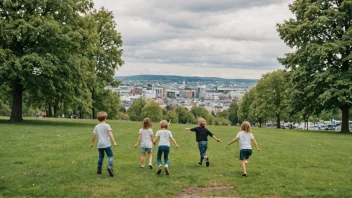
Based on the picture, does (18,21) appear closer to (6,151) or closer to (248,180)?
(6,151)

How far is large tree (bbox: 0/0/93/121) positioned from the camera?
27.9m

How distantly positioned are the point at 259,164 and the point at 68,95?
21498 mm

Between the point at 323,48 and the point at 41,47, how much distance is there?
24129 mm

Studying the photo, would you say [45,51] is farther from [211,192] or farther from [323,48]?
[211,192]

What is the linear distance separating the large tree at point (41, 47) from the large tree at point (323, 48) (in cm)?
1977

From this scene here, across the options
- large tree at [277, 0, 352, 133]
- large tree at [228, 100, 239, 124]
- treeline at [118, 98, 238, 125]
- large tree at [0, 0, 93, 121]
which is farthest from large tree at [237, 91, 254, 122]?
large tree at [0, 0, 93, 121]

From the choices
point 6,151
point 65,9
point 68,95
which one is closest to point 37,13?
point 65,9

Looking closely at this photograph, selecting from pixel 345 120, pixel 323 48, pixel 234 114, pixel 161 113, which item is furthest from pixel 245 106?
pixel 323 48

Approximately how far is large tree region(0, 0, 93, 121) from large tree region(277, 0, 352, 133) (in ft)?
64.9

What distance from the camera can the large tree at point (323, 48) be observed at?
31250 mm

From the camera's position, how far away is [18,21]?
28.3m

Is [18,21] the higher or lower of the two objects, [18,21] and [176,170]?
the higher

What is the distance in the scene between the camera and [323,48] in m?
31.2

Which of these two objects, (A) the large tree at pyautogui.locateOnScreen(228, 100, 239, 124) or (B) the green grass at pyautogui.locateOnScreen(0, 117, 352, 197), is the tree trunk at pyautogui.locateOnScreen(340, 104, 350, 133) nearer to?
(B) the green grass at pyautogui.locateOnScreen(0, 117, 352, 197)
